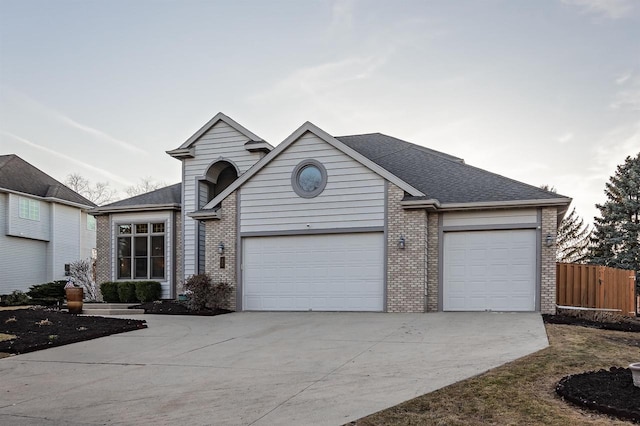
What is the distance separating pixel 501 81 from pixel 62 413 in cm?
1352

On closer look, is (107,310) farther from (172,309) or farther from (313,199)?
(313,199)

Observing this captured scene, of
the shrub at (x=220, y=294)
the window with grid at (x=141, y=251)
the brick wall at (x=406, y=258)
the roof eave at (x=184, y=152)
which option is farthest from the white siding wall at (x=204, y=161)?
the brick wall at (x=406, y=258)

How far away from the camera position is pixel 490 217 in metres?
14.4

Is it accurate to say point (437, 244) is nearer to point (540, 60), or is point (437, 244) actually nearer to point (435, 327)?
point (435, 327)

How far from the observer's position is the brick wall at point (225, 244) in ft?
52.5

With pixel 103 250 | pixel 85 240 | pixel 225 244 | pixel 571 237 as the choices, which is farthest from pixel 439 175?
pixel 571 237

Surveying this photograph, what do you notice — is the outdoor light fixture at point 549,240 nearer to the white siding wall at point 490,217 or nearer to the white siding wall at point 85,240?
the white siding wall at point 490,217

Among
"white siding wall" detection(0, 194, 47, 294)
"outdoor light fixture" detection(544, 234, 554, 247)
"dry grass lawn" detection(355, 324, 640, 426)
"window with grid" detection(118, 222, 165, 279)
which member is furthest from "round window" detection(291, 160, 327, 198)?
"white siding wall" detection(0, 194, 47, 294)

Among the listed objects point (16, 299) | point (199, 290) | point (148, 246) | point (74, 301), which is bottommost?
point (16, 299)

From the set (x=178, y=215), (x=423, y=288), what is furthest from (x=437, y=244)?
(x=178, y=215)

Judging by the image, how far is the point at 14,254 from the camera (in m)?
25.8

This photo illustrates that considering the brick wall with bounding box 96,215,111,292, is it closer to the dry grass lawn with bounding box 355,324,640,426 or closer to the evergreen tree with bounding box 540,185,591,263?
the dry grass lawn with bounding box 355,324,640,426

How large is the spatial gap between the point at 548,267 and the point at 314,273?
649 cm

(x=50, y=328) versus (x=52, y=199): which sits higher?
(x=52, y=199)
